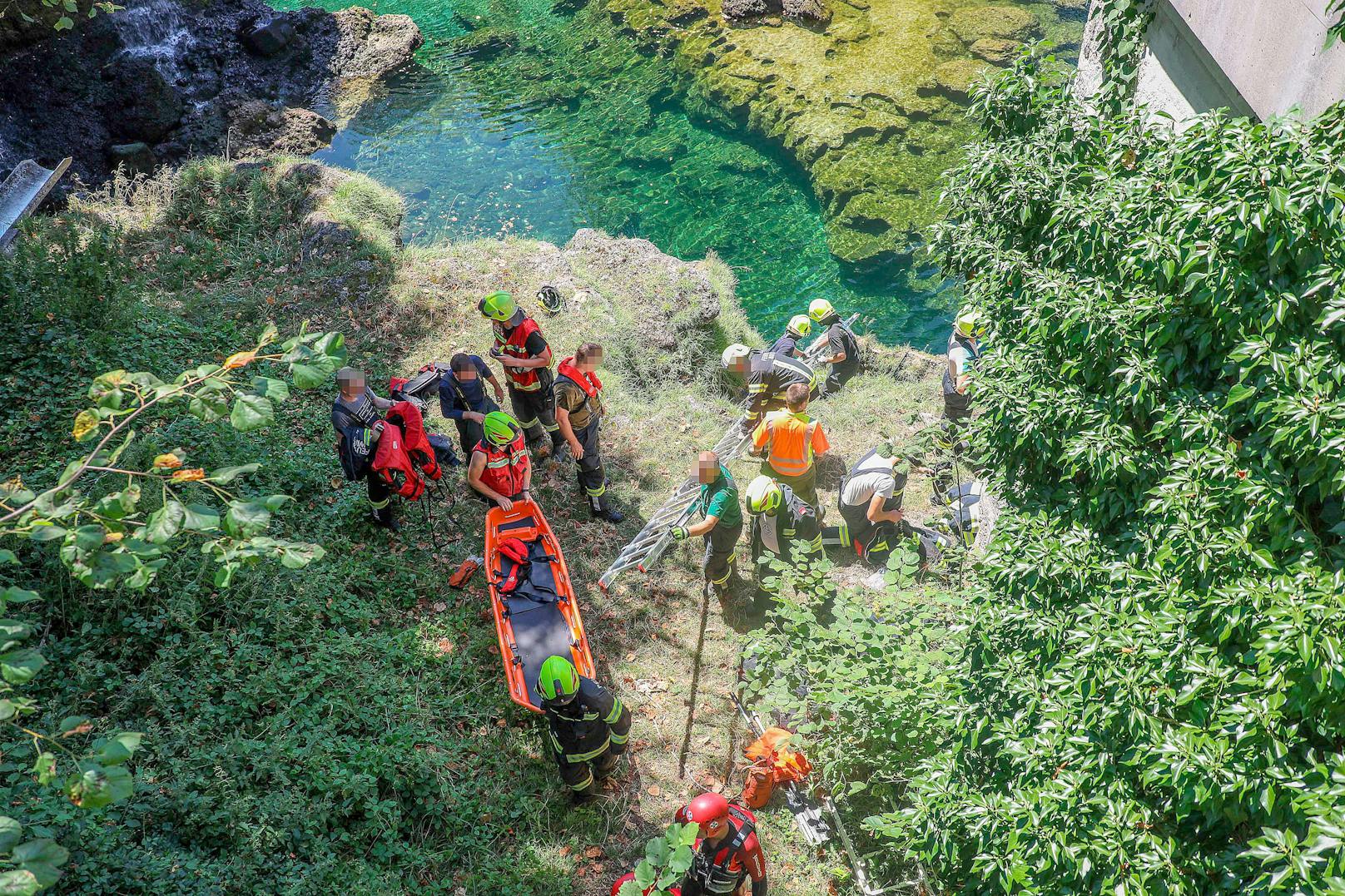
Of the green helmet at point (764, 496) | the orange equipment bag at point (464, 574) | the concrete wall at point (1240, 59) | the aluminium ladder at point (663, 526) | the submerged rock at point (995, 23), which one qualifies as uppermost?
the concrete wall at point (1240, 59)

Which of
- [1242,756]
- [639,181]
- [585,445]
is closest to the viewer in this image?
[1242,756]

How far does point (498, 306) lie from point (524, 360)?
25.9 inches

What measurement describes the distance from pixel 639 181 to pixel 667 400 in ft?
30.1

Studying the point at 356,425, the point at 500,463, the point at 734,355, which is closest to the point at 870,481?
the point at 734,355

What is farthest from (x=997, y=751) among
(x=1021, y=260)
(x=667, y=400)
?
(x=667, y=400)

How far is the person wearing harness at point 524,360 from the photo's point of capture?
318 inches

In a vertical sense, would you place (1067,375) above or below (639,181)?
above

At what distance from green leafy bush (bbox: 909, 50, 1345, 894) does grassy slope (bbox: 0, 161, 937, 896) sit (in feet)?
9.64

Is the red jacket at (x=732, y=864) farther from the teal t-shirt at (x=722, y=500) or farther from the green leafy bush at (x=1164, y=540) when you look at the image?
the teal t-shirt at (x=722, y=500)

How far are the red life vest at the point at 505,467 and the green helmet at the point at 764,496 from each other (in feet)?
7.57

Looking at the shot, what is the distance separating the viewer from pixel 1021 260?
16.4 ft

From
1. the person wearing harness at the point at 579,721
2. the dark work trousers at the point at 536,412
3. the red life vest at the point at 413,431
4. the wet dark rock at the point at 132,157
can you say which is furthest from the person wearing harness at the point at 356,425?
the wet dark rock at the point at 132,157

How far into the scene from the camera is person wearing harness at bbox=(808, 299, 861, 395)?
11.6 metres

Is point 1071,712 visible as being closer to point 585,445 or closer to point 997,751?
point 997,751
